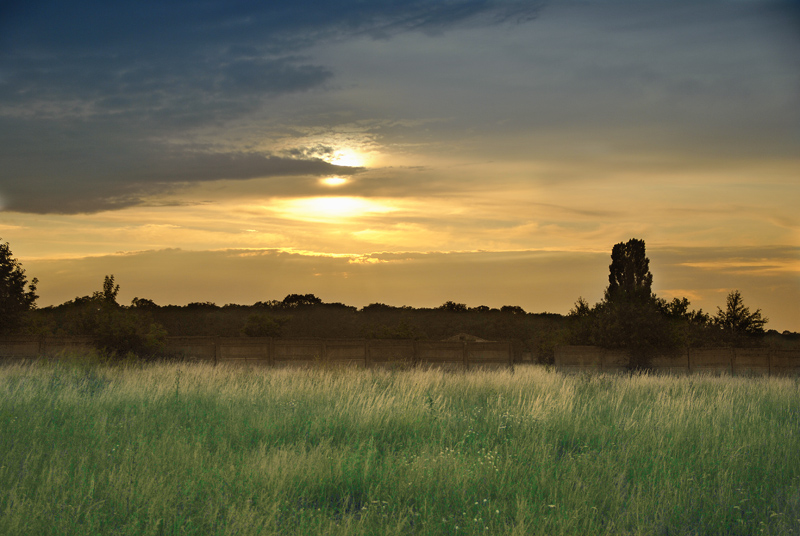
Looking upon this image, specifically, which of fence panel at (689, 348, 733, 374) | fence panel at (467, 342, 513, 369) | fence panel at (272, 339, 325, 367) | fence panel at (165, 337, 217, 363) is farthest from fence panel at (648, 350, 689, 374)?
fence panel at (165, 337, 217, 363)

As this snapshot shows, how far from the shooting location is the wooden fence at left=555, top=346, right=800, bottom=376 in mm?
30750

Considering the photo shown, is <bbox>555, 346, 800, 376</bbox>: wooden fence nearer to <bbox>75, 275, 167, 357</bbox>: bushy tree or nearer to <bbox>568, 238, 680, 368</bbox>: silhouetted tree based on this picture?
→ <bbox>568, 238, 680, 368</bbox>: silhouetted tree

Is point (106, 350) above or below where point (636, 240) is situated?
below

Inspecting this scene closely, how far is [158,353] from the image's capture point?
27.5 metres

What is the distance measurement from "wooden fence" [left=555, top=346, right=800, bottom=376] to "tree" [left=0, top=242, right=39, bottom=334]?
26.2 metres

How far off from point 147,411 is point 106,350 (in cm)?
1805

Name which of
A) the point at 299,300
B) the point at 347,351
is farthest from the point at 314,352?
the point at 299,300

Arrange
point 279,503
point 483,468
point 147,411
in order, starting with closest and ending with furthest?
point 279,503 < point 483,468 < point 147,411

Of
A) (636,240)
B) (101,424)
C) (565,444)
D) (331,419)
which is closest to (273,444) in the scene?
(331,419)

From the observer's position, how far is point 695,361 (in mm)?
31953

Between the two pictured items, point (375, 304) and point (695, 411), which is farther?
point (375, 304)

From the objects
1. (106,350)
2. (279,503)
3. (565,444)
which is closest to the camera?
(279,503)

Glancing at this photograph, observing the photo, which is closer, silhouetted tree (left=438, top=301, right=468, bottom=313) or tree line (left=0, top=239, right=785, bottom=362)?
tree line (left=0, top=239, right=785, bottom=362)

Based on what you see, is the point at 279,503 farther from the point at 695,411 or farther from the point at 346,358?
the point at 346,358
